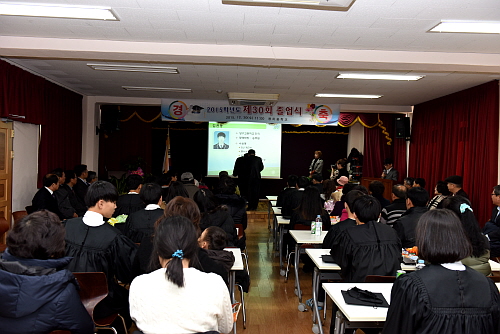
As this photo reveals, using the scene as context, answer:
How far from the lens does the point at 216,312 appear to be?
1.77m

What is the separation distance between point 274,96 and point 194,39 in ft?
11.6

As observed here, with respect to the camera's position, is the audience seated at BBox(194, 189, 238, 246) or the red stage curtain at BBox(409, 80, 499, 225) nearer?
the audience seated at BBox(194, 189, 238, 246)

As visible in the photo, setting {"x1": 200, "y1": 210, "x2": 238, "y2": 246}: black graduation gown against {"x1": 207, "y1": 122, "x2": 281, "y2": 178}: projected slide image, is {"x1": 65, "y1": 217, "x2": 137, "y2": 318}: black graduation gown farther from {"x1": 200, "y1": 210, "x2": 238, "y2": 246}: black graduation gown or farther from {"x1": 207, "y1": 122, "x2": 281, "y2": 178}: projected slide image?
{"x1": 207, "y1": 122, "x2": 281, "y2": 178}: projected slide image

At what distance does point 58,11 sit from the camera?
13.4 feet

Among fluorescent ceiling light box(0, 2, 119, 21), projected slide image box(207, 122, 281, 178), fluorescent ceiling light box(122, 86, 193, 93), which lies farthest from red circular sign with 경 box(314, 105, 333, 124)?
fluorescent ceiling light box(0, 2, 119, 21)

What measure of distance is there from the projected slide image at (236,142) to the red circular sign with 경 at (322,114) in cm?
225

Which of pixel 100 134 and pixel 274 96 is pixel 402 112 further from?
pixel 100 134

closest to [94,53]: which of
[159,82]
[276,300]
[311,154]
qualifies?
[159,82]

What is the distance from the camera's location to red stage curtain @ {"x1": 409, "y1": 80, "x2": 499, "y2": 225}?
21.9 ft

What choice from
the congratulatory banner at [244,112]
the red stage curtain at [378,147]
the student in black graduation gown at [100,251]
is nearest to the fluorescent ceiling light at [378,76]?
Result: the congratulatory banner at [244,112]

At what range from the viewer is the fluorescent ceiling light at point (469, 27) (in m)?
4.15

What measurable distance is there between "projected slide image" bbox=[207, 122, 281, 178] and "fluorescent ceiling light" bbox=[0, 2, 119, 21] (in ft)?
23.4

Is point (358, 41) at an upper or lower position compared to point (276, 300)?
upper

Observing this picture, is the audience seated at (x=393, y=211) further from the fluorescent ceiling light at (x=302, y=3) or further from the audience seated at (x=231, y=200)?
the fluorescent ceiling light at (x=302, y=3)
